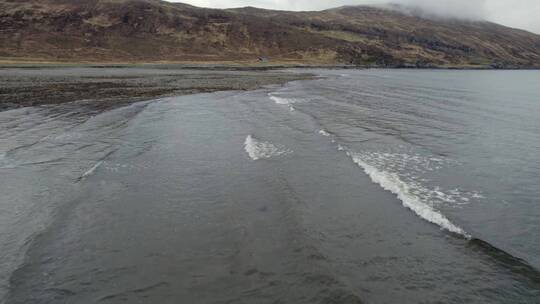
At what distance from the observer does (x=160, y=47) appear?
485ft

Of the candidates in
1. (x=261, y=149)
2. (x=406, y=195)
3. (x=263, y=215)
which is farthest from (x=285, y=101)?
(x=263, y=215)

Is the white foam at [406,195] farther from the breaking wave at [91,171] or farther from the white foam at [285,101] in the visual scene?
the white foam at [285,101]

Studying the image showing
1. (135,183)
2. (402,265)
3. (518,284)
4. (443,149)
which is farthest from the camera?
(443,149)

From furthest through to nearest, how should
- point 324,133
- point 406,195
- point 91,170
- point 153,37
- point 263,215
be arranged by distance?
point 153,37 → point 324,133 → point 91,170 → point 406,195 → point 263,215

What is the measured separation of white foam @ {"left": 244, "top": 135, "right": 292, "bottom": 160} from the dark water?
0.11 metres

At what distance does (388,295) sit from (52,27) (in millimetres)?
165615

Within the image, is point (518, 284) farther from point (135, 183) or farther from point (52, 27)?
point (52, 27)

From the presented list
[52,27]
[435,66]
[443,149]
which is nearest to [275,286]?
[443,149]

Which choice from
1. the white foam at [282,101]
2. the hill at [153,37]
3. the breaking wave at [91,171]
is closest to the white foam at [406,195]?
the breaking wave at [91,171]

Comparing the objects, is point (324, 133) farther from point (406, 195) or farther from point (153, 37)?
point (153, 37)

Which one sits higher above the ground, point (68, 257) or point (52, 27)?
point (52, 27)

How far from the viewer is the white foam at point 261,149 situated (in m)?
21.0

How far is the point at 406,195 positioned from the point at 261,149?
915 cm

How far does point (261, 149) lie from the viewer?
22375 millimetres
